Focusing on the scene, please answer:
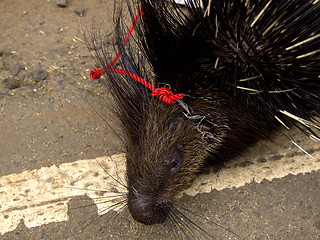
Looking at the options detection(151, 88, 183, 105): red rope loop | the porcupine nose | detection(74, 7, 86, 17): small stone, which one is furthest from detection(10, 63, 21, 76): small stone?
the porcupine nose

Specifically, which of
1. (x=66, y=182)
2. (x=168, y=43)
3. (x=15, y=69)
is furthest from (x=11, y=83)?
(x=168, y=43)

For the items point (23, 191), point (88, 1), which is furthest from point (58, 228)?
point (88, 1)

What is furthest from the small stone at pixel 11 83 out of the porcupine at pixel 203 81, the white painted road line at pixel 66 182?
the porcupine at pixel 203 81

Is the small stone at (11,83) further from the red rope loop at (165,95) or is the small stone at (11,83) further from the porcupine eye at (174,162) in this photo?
the porcupine eye at (174,162)

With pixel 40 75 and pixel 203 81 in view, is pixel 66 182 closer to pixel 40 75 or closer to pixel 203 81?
pixel 40 75

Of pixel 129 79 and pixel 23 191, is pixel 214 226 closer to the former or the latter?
pixel 129 79

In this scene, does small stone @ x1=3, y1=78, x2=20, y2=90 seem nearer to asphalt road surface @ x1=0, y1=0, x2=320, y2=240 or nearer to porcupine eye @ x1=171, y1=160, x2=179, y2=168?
asphalt road surface @ x1=0, y1=0, x2=320, y2=240
